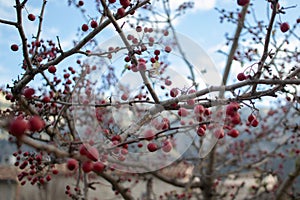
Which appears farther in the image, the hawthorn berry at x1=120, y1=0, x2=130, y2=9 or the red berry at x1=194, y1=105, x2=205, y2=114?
the hawthorn berry at x1=120, y1=0, x2=130, y2=9

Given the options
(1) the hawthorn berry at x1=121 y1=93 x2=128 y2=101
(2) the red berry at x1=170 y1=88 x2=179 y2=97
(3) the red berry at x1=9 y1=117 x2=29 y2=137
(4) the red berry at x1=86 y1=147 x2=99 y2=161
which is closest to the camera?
(3) the red berry at x1=9 y1=117 x2=29 y2=137

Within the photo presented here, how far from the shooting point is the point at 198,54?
5.58 ft

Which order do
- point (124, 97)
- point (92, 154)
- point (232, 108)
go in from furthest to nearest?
point (124, 97)
point (232, 108)
point (92, 154)

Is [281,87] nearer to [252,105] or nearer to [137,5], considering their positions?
[252,105]

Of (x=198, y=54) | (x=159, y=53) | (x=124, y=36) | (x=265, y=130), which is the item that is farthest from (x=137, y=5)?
(x=265, y=130)

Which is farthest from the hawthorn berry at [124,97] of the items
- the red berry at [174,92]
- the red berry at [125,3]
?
the red berry at [125,3]

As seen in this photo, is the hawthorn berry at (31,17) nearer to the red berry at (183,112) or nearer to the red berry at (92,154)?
the red berry at (183,112)

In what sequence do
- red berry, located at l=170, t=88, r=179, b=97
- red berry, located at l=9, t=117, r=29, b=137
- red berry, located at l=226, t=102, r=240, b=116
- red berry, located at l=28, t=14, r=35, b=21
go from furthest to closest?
red berry, located at l=28, t=14, r=35, b=21 < red berry, located at l=170, t=88, r=179, b=97 < red berry, located at l=226, t=102, r=240, b=116 < red berry, located at l=9, t=117, r=29, b=137

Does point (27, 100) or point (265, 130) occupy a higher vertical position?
point (265, 130)

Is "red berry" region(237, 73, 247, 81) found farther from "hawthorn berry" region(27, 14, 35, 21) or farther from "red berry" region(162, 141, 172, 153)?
"hawthorn berry" region(27, 14, 35, 21)

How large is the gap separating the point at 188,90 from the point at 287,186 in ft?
9.53

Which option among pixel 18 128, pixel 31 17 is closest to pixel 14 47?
pixel 31 17

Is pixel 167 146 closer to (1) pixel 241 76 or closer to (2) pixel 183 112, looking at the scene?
(2) pixel 183 112

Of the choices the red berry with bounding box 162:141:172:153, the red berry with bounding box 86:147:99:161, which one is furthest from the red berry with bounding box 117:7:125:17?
the red berry with bounding box 86:147:99:161
